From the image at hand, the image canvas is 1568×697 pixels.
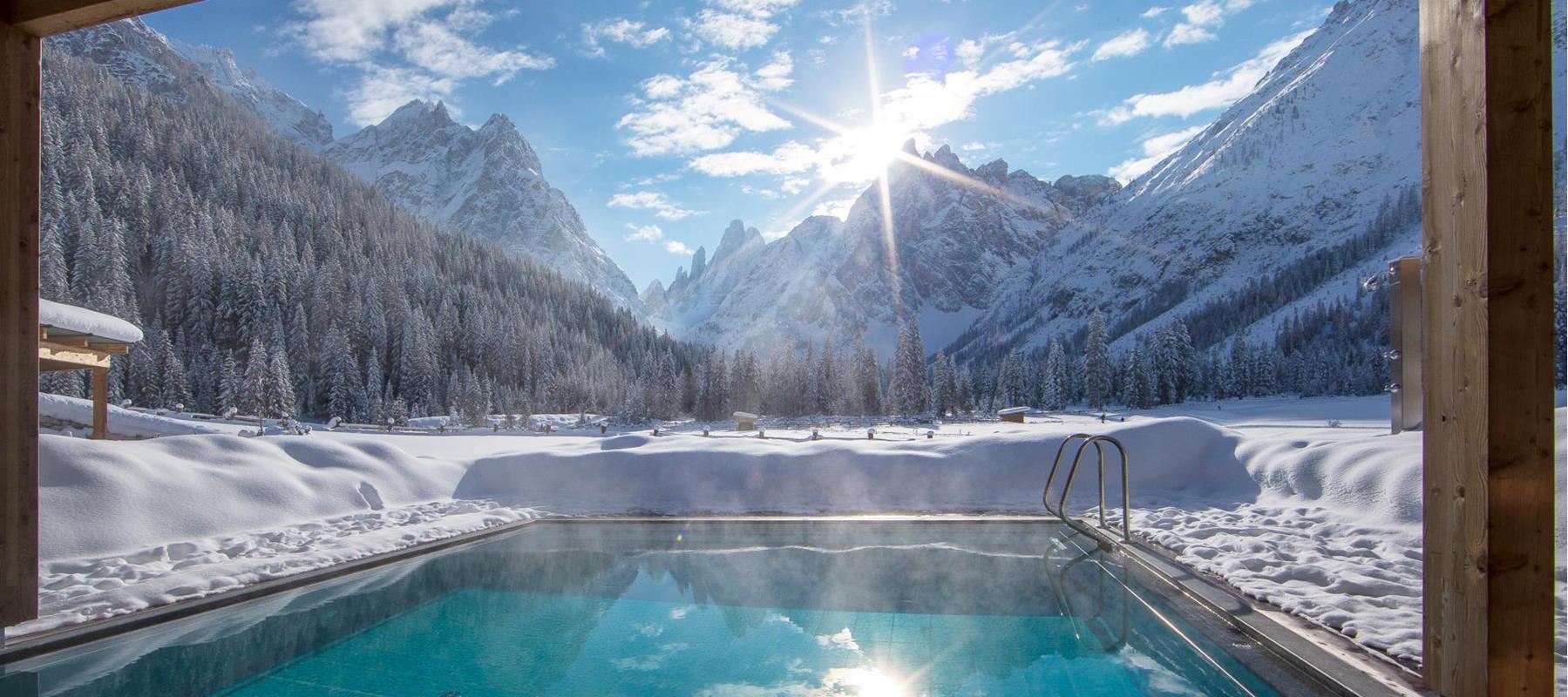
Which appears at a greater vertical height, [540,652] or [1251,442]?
[1251,442]

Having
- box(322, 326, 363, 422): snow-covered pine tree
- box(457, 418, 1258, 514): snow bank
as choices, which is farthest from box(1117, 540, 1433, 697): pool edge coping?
box(322, 326, 363, 422): snow-covered pine tree

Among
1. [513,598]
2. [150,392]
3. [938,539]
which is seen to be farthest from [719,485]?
[150,392]

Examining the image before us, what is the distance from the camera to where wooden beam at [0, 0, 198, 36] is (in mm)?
3297

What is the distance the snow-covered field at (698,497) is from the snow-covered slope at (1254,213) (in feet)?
449

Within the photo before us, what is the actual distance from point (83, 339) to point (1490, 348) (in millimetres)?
14069

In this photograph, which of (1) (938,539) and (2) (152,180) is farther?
(2) (152,180)

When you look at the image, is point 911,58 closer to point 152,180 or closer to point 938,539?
point 938,539

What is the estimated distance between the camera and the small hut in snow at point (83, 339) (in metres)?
8.82

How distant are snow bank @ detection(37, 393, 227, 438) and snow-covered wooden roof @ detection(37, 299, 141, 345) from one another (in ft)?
31.8

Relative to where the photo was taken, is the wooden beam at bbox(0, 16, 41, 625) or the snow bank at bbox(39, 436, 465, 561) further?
the snow bank at bbox(39, 436, 465, 561)

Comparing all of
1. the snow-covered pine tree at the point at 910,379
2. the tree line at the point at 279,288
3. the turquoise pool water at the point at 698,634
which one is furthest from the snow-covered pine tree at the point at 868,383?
the turquoise pool water at the point at 698,634

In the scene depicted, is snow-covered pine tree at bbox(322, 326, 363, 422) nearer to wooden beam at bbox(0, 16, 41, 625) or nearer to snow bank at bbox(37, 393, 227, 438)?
snow bank at bbox(37, 393, 227, 438)

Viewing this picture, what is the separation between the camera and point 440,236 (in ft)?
257

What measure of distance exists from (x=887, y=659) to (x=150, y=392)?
48759mm
